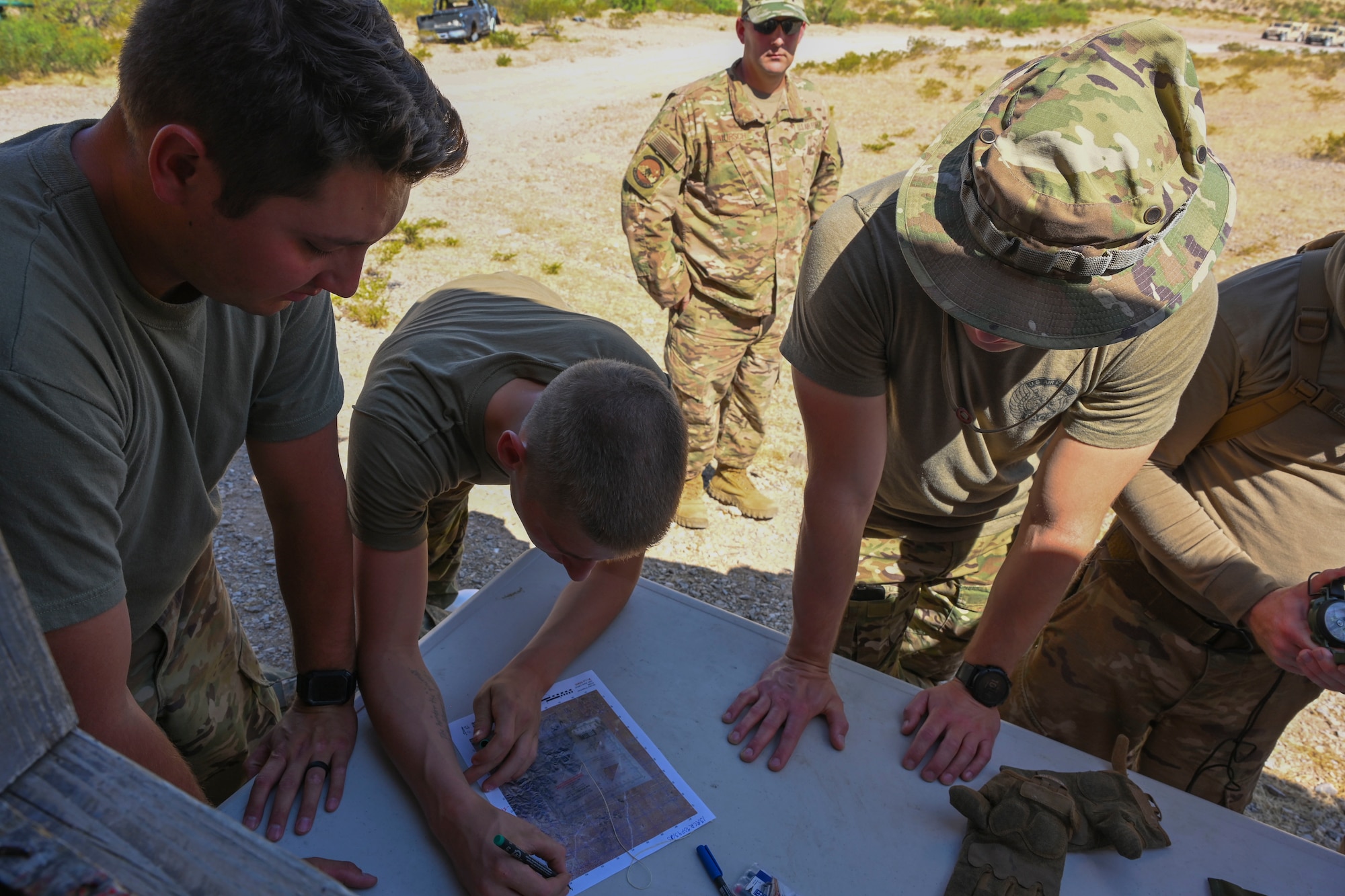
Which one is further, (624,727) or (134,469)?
(624,727)

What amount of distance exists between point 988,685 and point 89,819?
162 cm

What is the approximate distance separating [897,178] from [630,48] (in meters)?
17.9

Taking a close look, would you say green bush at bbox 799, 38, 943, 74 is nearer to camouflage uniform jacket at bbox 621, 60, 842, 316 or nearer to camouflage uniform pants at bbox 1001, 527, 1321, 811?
camouflage uniform jacket at bbox 621, 60, 842, 316

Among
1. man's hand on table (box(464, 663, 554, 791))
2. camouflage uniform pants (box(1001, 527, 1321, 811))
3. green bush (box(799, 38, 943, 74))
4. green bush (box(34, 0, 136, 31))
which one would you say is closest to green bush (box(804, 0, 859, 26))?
green bush (box(799, 38, 943, 74))

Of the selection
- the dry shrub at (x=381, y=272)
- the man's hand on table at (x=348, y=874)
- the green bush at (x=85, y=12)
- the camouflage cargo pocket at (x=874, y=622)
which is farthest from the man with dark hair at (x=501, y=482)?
the green bush at (x=85, y=12)

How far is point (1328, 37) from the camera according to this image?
21.6m

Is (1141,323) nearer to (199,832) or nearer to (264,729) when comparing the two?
(199,832)

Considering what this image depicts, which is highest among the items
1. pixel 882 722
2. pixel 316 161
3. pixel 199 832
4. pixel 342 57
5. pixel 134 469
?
pixel 342 57

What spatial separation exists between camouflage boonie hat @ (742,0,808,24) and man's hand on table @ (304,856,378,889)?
3537 millimetres

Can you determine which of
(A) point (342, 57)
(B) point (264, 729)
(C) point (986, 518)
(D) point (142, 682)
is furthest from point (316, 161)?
(C) point (986, 518)

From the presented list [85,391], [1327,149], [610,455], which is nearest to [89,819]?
[85,391]

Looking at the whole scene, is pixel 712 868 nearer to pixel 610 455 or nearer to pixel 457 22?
pixel 610 455

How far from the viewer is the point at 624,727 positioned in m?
1.62

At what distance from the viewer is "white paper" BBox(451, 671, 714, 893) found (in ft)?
4.58
